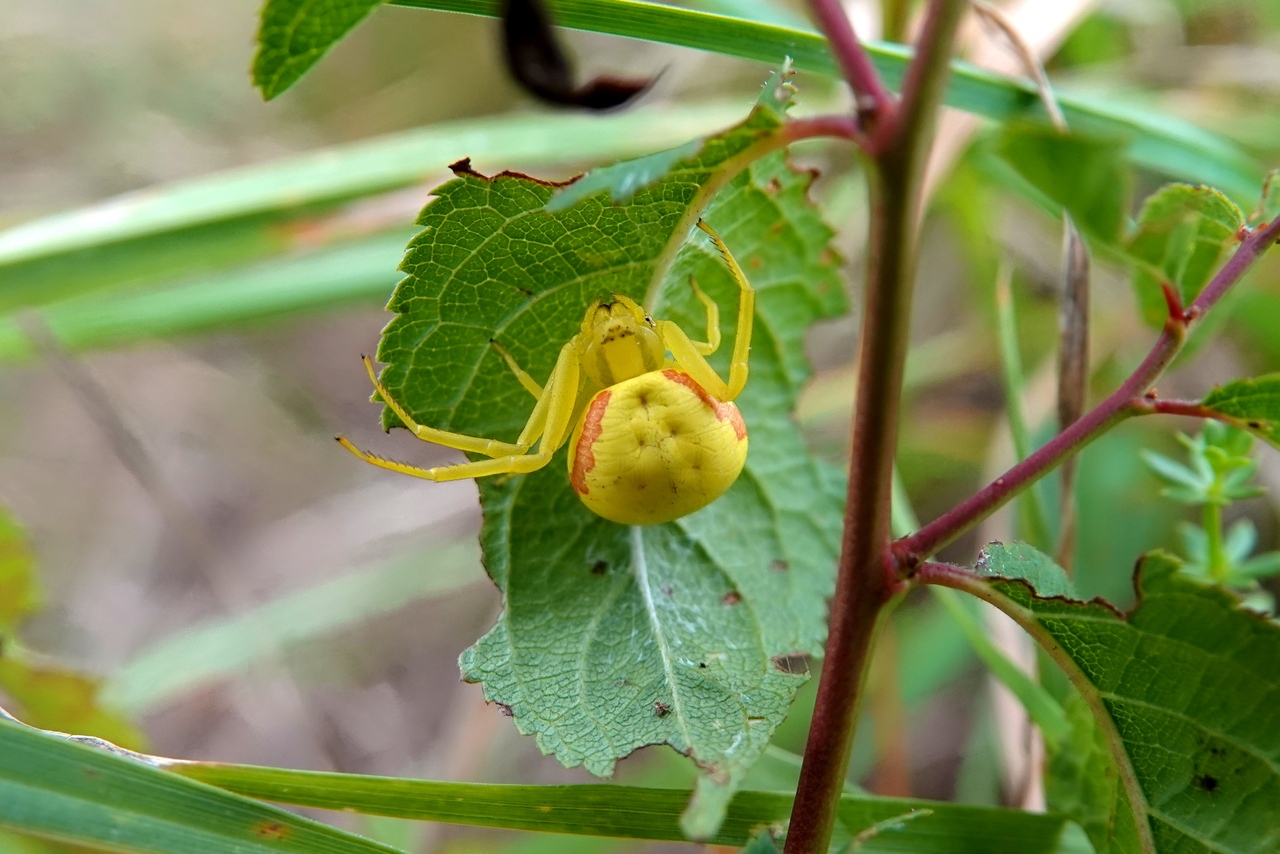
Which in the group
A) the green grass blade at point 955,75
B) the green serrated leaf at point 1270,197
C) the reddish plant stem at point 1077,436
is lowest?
the reddish plant stem at point 1077,436

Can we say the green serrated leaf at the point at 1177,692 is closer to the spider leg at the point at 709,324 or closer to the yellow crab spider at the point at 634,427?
the yellow crab spider at the point at 634,427

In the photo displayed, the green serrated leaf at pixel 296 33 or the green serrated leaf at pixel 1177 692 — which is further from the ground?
the green serrated leaf at pixel 296 33

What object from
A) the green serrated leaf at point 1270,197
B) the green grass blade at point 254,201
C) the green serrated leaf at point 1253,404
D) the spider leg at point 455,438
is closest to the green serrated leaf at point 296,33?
the spider leg at point 455,438

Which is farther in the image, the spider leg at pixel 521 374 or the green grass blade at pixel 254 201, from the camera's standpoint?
the green grass blade at pixel 254 201

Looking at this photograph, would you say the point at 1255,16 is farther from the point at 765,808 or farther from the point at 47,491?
the point at 47,491

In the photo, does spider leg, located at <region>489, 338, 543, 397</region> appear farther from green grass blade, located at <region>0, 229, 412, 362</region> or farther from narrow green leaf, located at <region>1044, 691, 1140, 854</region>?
green grass blade, located at <region>0, 229, 412, 362</region>
